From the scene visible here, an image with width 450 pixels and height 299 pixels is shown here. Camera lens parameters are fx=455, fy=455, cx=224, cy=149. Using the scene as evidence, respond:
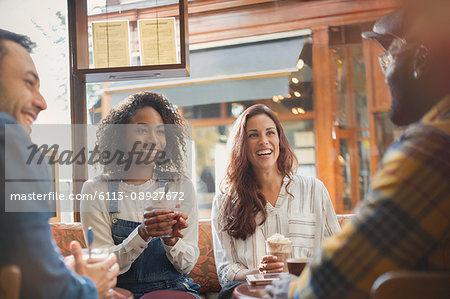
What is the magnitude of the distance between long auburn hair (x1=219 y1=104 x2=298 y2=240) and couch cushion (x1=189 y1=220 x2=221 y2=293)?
438mm

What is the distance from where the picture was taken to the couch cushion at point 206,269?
2719 millimetres

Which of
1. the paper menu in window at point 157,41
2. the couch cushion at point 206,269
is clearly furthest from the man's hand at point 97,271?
the couch cushion at point 206,269

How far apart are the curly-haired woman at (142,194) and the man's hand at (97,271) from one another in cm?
58

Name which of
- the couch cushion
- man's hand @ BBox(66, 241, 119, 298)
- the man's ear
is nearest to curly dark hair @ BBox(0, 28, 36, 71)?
man's hand @ BBox(66, 241, 119, 298)

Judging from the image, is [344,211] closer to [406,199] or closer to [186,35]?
[186,35]

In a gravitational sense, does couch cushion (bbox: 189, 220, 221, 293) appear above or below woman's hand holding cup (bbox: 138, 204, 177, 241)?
below

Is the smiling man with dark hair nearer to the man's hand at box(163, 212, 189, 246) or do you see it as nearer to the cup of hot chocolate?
the man's hand at box(163, 212, 189, 246)

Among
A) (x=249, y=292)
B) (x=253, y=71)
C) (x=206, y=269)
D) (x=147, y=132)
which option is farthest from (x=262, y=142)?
(x=253, y=71)

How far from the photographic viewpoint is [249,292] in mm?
1557

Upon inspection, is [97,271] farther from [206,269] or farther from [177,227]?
[206,269]

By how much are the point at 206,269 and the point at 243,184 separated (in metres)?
0.63

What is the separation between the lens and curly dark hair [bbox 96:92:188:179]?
226 centimetres

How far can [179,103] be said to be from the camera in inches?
137

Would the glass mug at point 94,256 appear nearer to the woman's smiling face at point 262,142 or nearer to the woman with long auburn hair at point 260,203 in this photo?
the woman with long auburn hair at point 260,203
